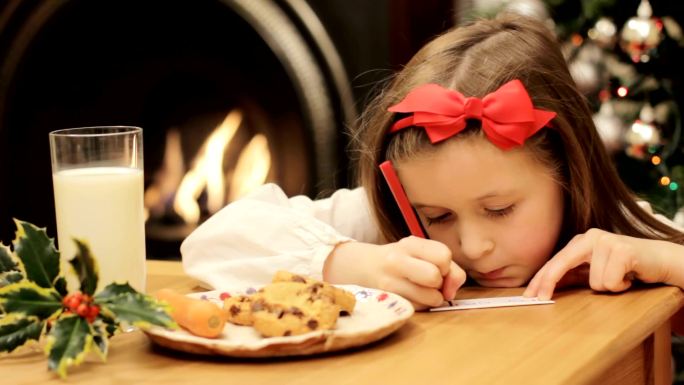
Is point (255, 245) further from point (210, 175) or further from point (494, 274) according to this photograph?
point (210, 175)

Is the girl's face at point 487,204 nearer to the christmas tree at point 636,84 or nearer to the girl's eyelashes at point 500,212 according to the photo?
the girl's eyelashes at point 500,212

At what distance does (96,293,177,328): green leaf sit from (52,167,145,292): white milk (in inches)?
5.4

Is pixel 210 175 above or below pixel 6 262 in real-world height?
below

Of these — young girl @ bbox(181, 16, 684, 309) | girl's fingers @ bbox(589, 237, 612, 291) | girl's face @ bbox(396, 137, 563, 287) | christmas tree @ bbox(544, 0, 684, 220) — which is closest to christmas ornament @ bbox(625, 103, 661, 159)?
christmas tree @ bbox(544, 0, 684, 220)

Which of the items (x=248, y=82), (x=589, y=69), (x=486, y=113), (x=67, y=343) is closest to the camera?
(x=67, y=343)

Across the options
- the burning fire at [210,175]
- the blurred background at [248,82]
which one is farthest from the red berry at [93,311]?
the burning fire at [210,175]

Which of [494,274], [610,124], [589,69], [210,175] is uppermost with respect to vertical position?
[589,69]

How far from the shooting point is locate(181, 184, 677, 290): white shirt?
1.19 m

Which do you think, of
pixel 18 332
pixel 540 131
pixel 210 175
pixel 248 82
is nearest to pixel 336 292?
pixel 18 332

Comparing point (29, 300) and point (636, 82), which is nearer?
point (29, 300)

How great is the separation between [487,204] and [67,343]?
56cm

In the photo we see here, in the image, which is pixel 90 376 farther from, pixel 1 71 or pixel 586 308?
pixel 1 71

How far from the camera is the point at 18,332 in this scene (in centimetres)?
81

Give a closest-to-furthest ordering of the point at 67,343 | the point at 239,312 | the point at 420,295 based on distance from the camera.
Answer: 1. the point at 67,343
2. the point at 239,312
3. the point at 420,295
